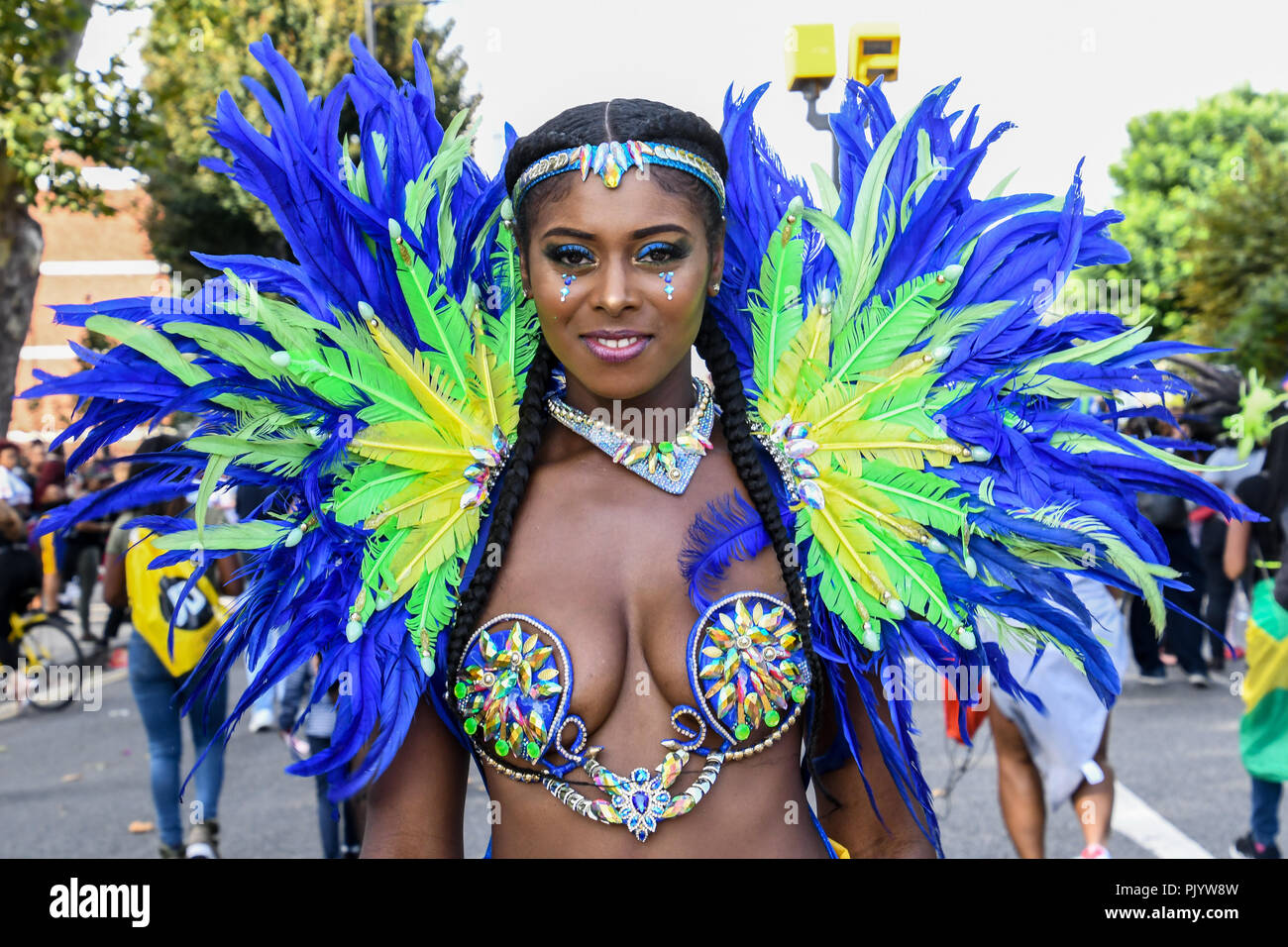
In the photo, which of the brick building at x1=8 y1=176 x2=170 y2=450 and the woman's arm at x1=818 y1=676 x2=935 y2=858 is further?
the brick building at x1=8 y1=176 x2=170 y2=450

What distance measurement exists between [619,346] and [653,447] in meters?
0.25

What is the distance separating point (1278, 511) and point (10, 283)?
11.6 metres

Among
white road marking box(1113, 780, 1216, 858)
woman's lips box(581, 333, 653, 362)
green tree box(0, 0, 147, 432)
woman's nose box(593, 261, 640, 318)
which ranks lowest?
white road marking box(1113, 780, 1216, 858)

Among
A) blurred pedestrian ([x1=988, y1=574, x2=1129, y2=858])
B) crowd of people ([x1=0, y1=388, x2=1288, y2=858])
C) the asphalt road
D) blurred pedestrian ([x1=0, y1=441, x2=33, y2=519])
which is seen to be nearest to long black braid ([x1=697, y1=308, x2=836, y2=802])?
crowd of people ([x1=0, y1=388, x2=1288, y2=858])

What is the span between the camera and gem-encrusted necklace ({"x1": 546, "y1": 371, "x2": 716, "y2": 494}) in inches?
81.8

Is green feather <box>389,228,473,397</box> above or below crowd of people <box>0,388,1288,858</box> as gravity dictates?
above

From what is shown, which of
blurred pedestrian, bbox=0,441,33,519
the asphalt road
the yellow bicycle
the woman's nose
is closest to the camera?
the woman's nose

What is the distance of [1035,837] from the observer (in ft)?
14.7

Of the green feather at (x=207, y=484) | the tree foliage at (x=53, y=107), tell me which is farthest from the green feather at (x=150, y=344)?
the tree foliage at (x=53, y=107)

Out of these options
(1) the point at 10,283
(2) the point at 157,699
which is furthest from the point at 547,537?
(1) the point at 10,283

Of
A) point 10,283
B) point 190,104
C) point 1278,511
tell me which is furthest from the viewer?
point 190,104

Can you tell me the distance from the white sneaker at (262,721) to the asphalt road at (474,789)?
0.18ft

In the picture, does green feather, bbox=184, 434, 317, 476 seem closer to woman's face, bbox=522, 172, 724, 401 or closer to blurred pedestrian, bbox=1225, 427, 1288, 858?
woman's face, bbox=522, 172, 724, 401

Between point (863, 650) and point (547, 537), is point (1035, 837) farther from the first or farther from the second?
point (547, 537)
